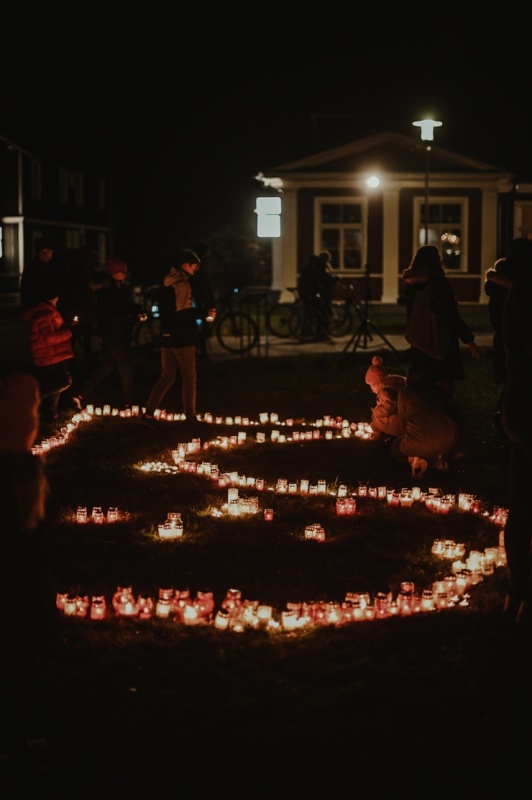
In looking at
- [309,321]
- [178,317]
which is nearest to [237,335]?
[309,321]

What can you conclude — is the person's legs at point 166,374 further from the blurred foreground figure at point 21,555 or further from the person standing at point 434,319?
the blurred foreground figure at point 21,555

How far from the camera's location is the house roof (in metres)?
32.2

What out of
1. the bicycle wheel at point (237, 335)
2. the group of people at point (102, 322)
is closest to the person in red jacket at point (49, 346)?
the group of people at point (102, 322)

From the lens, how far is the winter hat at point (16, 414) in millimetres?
4539

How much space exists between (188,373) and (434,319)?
2.85 meters

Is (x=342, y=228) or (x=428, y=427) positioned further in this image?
(x=342, y=228)

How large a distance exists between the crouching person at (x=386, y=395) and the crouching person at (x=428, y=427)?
576mm

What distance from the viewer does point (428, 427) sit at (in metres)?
9.34

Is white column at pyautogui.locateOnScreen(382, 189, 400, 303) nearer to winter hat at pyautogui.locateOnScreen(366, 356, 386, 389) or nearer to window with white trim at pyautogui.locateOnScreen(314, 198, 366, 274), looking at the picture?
window with white trim at pyautogui.locateOnScreen(314, 198, 366, 274)

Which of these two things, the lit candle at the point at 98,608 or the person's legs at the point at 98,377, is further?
the person's legs at the point at 98,377

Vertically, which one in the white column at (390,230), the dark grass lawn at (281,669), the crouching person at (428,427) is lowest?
the dark grass lawn at (281,669)

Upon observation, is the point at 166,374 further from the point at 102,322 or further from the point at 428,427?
the point at 428,427

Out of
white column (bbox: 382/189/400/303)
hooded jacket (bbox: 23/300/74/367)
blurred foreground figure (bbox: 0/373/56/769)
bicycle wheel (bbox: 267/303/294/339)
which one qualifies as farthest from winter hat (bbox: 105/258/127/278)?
white column (bbox: 382/189/400/303)

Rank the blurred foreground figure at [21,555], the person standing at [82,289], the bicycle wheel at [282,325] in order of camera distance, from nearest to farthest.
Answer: the blurred foreground figure at [21,555], the person standing at [82,289], the bicycle wheel at [282,325]
